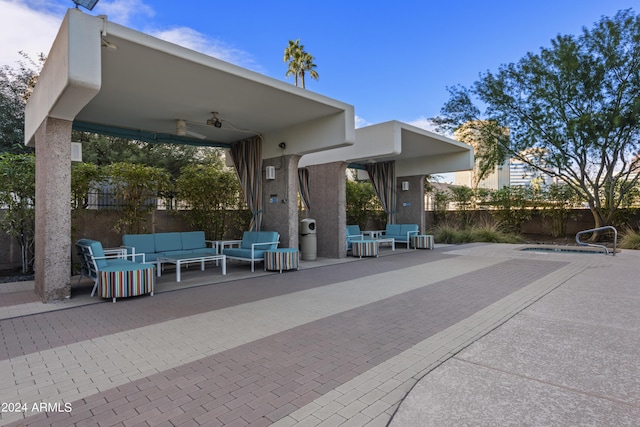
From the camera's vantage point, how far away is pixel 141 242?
7.04 m

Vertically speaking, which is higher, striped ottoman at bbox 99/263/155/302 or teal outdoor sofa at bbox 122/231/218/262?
teal outdoor sofa at bbox 122/231/218/262

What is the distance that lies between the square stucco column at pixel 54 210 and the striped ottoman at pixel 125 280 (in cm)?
65

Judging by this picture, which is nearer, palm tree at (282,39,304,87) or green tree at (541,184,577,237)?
green tree at (541,184,577,237)

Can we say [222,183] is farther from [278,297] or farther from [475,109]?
[475,109]

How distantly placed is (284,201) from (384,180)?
5447 mm

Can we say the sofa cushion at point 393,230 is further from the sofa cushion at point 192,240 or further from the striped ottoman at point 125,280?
the striped ottoman at point 125,280

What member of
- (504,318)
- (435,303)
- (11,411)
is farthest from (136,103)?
(504,318)

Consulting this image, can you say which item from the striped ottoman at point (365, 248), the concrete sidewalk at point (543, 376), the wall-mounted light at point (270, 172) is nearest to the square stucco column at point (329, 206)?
the striped ottoman at point (365, 248)

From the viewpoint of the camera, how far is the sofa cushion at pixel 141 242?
6.89 m

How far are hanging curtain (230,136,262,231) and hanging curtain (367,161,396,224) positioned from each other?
508 centimetres

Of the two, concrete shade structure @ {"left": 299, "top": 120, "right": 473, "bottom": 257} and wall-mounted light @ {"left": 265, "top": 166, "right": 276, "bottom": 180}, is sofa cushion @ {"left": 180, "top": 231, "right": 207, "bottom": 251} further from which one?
concrete shade structure @ {"left": 299, "top": 120, "right": 473, "bottom": 257}

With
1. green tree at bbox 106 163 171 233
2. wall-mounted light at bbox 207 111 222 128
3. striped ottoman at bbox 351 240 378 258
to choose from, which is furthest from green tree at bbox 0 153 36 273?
striped ottoman at bbox 351 240 378 258

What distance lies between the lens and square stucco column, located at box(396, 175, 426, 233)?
43.2 feet

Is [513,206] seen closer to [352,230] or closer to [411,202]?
[411,202]
